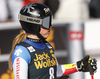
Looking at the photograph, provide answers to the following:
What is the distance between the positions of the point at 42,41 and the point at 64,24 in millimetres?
2650

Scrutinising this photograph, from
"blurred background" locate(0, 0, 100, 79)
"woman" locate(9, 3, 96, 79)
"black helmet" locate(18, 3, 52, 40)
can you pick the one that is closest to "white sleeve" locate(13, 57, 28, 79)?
"woman" locate(9, 3, 96, 79)

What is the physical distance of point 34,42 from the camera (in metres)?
3.57

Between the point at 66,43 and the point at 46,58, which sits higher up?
the point at 46,58

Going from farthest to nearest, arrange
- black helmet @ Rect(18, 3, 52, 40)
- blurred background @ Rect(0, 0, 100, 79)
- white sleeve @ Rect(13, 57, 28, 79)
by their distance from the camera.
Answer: blurred background @ Rect(0, 0, 100, 79) < black helmet @ Rect(18, 3, 52, 40) < white sleeve @ Rect(13, 57, 28, 79)

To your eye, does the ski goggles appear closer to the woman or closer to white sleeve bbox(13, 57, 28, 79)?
the woman

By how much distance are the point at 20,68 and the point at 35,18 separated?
1.98 feet

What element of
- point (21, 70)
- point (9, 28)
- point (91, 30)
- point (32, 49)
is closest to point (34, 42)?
point (32, 49)

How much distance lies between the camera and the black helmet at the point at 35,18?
350 centimetres

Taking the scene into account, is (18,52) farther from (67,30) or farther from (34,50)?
(67,30)

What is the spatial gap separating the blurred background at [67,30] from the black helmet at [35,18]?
2.61m

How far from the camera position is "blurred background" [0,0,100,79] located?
6152 millimetres

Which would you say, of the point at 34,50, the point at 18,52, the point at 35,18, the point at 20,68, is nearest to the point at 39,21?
the point at 35,18

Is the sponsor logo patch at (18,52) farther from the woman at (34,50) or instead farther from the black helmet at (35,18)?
the black helmet at (35,18)

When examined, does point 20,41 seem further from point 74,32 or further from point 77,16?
point 77,16
